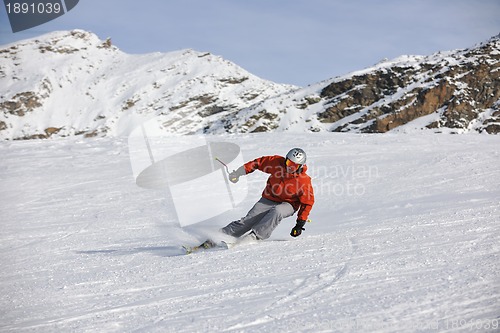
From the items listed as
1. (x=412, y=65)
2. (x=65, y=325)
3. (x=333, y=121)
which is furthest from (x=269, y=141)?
(x=412, y=65)

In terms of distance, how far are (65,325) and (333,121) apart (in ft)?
266

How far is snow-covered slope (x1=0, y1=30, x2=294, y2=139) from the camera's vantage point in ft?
470

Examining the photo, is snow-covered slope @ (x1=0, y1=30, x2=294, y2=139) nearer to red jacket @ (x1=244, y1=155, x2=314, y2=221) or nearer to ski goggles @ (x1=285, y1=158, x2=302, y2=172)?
red jacket @ (x1=244, y1=155, x2=314, y2=221)

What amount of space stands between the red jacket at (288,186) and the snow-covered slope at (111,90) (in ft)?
418

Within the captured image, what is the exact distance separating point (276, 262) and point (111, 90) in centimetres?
16360

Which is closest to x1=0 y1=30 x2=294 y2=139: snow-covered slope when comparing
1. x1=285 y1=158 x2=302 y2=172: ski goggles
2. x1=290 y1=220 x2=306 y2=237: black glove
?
x1=285 y1=158 x2=302 y2=172: ski goggles

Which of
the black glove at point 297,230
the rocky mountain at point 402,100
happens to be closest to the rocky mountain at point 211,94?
the rocky mountain at point 402,100

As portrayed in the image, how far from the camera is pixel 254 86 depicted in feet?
501

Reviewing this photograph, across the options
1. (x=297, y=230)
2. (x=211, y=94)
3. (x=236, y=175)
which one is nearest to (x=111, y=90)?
(x=211, y=94)

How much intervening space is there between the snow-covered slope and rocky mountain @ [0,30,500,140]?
344 mm

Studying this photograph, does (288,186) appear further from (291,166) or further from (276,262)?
(276,262)

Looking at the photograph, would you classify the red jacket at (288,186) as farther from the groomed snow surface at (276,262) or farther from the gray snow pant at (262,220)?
the groomed snow surface at (276,262)

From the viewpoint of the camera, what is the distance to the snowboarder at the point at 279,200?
607cm

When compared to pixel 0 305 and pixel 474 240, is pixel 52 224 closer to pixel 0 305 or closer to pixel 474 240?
pixel 0 305
